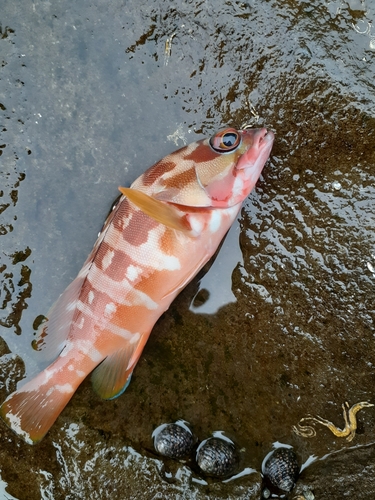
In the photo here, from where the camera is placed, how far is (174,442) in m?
2.92

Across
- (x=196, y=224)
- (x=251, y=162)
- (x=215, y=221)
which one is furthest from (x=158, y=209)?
(x=251, y=162)

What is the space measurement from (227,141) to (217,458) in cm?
200

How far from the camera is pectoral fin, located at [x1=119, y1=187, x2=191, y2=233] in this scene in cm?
249

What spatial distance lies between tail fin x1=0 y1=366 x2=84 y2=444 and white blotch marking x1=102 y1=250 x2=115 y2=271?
2.45 feet

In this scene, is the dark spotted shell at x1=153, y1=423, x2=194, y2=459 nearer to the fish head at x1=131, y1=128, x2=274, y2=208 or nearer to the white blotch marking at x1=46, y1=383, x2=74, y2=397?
the white blotch marking at x1=46, y1=383, x2=74, y2=397

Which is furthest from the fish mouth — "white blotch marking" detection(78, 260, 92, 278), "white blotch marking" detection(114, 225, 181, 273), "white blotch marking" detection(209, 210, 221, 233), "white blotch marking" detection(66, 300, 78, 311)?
"white blotch marking" detection(66, 300, 78, 311)

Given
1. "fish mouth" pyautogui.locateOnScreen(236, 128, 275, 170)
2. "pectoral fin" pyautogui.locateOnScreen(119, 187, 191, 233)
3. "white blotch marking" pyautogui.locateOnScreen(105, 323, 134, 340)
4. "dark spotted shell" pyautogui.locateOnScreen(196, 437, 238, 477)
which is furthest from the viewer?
"dark spotted shell" pyautogui.locateOnScreen(196, 437, 238, 477)

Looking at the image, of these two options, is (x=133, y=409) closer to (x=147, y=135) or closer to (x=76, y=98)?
(x=147, y=135)

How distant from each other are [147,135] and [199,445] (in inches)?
84.6

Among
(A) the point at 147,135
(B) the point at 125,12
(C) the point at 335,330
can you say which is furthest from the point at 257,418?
(B) the point at 125,12

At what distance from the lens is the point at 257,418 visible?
305 centimetres

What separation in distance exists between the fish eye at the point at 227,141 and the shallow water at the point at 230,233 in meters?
0.47

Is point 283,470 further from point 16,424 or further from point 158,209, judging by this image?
point 158,209

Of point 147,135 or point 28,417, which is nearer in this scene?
point 28,417
